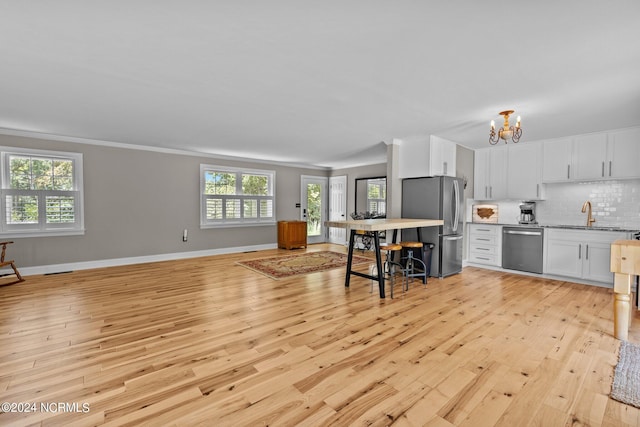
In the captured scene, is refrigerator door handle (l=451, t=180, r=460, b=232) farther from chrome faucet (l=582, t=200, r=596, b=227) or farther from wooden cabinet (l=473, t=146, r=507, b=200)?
chrome faucet (l=582, t=200, r=596, b=227)

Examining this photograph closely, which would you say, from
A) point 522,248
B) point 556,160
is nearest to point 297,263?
point 522,248

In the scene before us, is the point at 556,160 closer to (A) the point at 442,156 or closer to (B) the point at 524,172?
(B) the point at 524,172

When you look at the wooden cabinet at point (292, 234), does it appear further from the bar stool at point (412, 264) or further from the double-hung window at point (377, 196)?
the bar stool at point (412, 264)

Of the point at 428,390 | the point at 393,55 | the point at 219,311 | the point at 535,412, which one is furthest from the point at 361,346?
the point at 393,55

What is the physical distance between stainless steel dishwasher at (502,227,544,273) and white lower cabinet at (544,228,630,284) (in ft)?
0.34

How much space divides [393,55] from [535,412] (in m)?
2.50

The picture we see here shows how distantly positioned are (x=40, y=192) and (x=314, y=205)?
5.93 meters

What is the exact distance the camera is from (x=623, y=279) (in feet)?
8.53

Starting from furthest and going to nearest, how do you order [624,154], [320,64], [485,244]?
[485,244] < [624,154] < [320,64]

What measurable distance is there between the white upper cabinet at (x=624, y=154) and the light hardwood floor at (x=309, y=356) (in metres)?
1.83

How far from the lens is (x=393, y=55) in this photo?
2.27m

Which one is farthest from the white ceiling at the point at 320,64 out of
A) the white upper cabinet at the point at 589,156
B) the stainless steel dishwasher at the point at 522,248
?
the stainless steel dishwasher at the point at 522,248

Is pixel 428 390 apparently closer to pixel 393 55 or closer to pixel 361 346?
pixel 361 346

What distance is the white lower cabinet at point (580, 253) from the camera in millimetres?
4188
